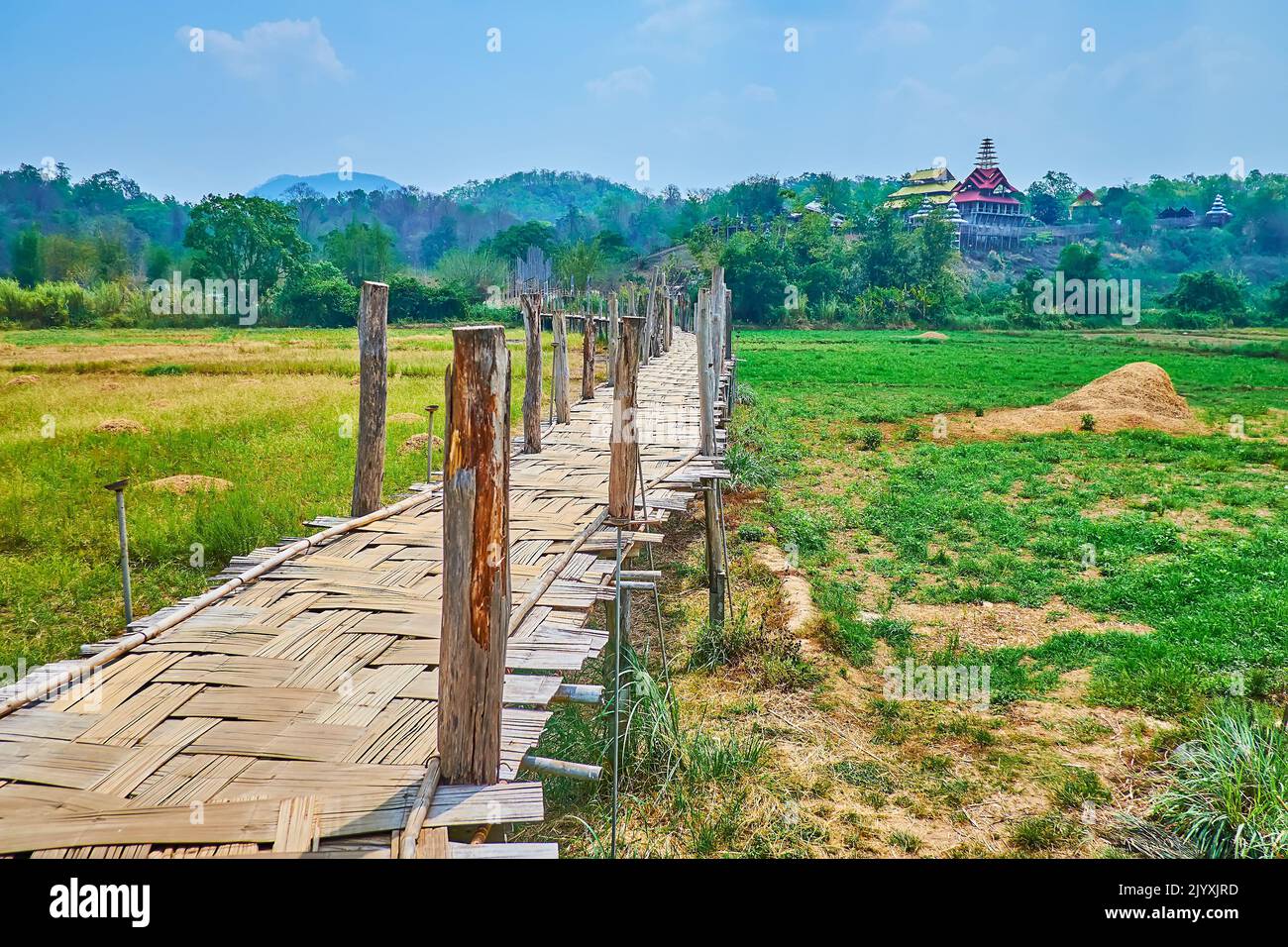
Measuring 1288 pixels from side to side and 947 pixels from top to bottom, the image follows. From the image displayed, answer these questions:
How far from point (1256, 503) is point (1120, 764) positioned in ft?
21.3

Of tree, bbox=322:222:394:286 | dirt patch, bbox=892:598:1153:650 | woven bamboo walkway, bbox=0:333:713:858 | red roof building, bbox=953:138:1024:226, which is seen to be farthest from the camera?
red roof building, bbox=953:138:1024:226

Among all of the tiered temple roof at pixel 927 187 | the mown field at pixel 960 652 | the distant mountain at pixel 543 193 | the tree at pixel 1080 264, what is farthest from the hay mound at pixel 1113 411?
the distant mountain at pixel 543 193

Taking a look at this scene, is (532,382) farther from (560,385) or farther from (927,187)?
(927,187)

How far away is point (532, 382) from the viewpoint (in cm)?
894

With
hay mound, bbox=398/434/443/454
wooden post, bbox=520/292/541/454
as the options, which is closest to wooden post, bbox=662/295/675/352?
hay mound, bbox=398/434/443/454

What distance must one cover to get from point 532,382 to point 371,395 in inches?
116

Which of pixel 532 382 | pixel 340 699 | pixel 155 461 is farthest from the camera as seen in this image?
pixel 155 461

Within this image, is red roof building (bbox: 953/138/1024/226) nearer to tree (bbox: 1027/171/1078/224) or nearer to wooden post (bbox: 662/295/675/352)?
tree (bbox: 1027/171/1078/224)

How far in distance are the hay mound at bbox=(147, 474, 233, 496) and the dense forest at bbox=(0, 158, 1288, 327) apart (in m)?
19.9

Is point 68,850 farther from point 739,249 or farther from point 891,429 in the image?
point 739,249

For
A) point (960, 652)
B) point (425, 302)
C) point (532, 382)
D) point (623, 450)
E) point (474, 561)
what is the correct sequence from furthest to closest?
point (425, 302)
point (532, 382)
point (960, 652)
point (623, 450)
point (474, 561)

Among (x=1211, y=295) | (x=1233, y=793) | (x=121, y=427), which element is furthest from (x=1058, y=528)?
(x=1211, y=295)

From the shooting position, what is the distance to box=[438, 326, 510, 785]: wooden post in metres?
2.94
